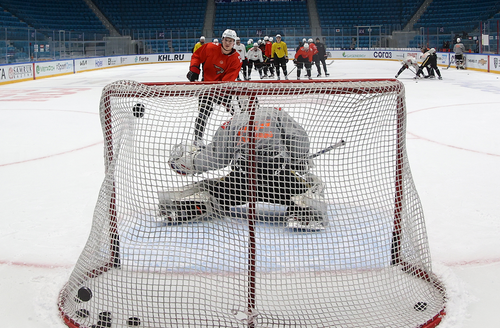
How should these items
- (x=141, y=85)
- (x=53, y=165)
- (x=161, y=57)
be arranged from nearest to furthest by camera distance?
(x=141, y=85), (x=53, y=165), (x=161, y=57)

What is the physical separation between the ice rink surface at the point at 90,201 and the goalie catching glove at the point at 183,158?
78cm

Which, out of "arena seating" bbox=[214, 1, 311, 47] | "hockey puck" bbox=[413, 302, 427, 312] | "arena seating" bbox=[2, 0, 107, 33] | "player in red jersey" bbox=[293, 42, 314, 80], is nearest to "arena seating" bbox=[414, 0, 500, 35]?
"arena seating" bbox=[214, 1, 311, 47]

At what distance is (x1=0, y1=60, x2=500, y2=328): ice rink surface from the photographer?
224 cm

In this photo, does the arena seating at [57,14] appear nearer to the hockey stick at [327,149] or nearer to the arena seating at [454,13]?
the arena seating at [454,13]

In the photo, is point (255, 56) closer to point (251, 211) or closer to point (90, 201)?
point (90, 201)

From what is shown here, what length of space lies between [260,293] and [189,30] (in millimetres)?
28057

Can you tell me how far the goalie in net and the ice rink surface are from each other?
71 centimetres

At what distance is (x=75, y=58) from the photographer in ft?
63.8

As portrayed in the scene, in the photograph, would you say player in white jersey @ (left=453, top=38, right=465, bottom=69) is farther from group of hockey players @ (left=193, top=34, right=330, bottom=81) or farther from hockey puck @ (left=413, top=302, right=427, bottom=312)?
hockey puck @ (left=413, top=302, right=427, bottom=312)

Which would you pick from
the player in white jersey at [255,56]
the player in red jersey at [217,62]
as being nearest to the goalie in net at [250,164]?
the player in red jersey at [217,62]

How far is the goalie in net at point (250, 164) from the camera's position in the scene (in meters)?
2.12

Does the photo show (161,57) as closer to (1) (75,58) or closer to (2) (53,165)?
(1) (75,58)

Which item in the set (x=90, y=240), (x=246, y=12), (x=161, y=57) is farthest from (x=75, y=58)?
(x=90, y=240)

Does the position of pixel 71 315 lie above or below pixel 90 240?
below
